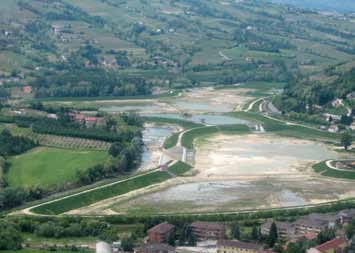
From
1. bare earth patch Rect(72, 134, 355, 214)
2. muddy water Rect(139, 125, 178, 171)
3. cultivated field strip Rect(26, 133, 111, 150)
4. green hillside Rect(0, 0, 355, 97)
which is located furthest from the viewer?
green hillside Rect(0, 0, 355, 97)

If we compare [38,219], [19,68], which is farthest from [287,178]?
[19,68]

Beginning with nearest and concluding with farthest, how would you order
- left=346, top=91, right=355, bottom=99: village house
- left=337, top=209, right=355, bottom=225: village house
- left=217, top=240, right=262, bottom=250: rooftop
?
left=217, top=240, right=262, bottom=250: rooftop
left=337, top=209, right=355, bottom=225: village house
left=346, top=91, right=355, bottom=99: village house

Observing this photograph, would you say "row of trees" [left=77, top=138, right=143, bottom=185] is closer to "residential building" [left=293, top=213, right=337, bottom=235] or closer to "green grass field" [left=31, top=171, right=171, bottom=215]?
"green grass field" [left=31, top=171, right=171, bottom=215]

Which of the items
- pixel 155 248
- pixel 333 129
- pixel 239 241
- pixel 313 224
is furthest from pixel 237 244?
pixel 333 129

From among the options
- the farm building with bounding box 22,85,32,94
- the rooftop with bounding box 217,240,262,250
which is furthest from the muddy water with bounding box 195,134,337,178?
the farm building with bounding box 22,85,32,94

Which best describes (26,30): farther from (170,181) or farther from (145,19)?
(170,181)

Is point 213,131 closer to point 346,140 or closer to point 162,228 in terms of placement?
point 346,140

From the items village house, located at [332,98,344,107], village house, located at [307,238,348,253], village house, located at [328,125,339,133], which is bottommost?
village house, located at [307,238,348,253]

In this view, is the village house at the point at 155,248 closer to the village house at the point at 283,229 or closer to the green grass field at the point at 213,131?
the village house at the point at 283,229
